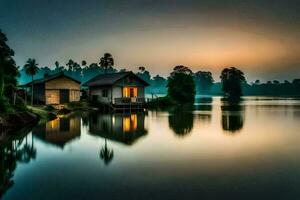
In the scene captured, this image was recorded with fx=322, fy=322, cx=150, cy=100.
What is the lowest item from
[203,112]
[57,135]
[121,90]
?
[57,135]

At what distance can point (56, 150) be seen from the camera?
1852 centimetres

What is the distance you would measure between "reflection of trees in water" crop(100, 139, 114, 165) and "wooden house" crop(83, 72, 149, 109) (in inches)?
1303

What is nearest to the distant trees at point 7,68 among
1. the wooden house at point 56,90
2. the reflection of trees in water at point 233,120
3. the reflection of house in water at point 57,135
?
the reflection of house in water at point 57,135

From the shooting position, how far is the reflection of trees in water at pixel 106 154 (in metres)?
15.6

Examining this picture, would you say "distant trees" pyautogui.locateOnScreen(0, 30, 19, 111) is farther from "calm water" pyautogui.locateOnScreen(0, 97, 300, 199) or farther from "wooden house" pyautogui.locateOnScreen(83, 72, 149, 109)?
"wooden house" pyautogui.locateOnScreen(83, 72, 149, 109)

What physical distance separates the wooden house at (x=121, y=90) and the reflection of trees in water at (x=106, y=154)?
3310 centimetres

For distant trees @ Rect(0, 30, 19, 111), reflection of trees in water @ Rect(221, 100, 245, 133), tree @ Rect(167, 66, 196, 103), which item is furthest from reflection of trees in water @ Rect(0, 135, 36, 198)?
tree @ Rect(167, 66, 196, 103)

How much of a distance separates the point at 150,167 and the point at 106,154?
13.2ft

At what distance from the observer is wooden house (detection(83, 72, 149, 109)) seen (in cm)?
5241

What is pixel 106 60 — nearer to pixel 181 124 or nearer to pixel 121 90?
pixel 121 90

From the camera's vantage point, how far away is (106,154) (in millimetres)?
17219

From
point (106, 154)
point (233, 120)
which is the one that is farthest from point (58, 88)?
point (106, 154)

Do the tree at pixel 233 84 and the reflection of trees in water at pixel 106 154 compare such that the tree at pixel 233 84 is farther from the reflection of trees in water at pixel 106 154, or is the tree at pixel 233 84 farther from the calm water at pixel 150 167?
the reflection of trees in water at pixel 106 154

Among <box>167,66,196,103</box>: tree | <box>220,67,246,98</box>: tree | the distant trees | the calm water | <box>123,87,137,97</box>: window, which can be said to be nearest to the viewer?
the calm water
